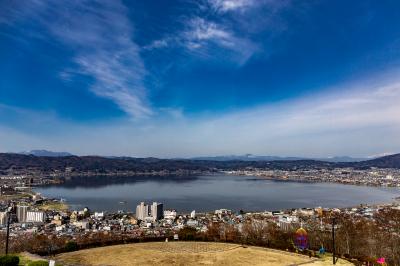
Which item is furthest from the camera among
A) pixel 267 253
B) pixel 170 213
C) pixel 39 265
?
pixel 170 213

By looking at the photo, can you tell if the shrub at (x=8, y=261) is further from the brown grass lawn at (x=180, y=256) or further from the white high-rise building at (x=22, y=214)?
the white high-rise building at (x=22, y=214)

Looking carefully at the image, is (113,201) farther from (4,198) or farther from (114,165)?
(114,165)

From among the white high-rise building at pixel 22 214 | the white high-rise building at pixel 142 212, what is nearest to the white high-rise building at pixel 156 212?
the white high-rise building at pixel 142 212

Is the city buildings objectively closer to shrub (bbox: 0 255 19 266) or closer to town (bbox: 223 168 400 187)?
shrub (bbox: 0 255 19 266)

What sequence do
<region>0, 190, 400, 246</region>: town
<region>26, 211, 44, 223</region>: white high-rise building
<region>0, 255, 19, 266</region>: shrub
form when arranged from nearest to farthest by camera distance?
<region>0, 255, 19, 266</region>: shrub
<region>0, 190, 400, 246</region>: town
<region>26, 211, 44, 223</region>: white high-rise building

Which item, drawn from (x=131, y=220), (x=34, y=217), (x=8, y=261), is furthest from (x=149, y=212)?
(x=8, y=261)

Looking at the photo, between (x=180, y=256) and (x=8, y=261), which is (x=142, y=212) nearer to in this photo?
(x=180, y=256)

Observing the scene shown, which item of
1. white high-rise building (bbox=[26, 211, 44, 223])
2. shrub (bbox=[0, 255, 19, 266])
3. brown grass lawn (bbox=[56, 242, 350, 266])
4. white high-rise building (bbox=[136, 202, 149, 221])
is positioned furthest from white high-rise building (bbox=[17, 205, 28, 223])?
shrub (bbox=[0, 255, 19, 266])

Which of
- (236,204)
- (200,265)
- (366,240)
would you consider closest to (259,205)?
(236,204)

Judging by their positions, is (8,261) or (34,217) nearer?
(8,261)
